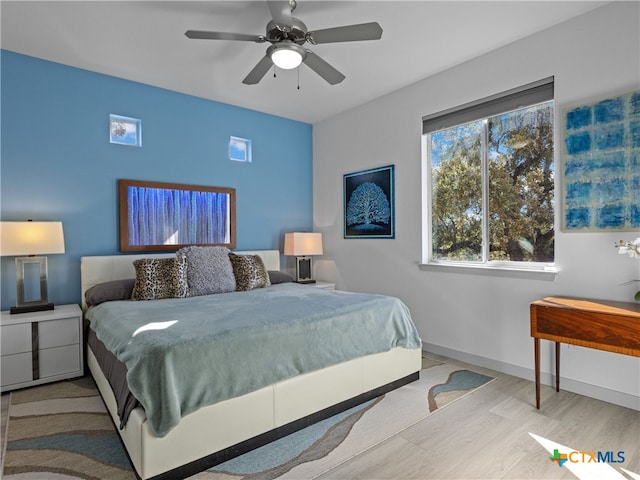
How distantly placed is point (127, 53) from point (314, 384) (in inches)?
123

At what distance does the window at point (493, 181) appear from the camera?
10.1ft

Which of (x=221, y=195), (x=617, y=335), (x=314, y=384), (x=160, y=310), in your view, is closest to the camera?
(x=617, y=335)

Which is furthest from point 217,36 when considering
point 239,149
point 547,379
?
point 547,379

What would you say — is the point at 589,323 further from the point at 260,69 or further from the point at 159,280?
the point at 159,280

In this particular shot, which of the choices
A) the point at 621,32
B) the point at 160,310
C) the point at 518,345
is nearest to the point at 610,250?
the point at 518,345

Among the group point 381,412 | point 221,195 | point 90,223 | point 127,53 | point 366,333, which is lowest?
point 381,412

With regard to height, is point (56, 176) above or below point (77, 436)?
above

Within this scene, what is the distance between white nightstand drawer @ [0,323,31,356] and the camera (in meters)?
2.81

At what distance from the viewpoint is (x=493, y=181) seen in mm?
3430

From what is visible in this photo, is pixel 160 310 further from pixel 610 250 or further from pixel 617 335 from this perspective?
pixel 610 250

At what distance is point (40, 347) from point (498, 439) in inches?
134

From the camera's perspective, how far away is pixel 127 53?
3.19 metres

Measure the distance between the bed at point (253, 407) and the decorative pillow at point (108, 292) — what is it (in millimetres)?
176

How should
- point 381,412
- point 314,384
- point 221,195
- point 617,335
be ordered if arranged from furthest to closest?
point 221,195, point 381,412, point 314,384, point 617,335
